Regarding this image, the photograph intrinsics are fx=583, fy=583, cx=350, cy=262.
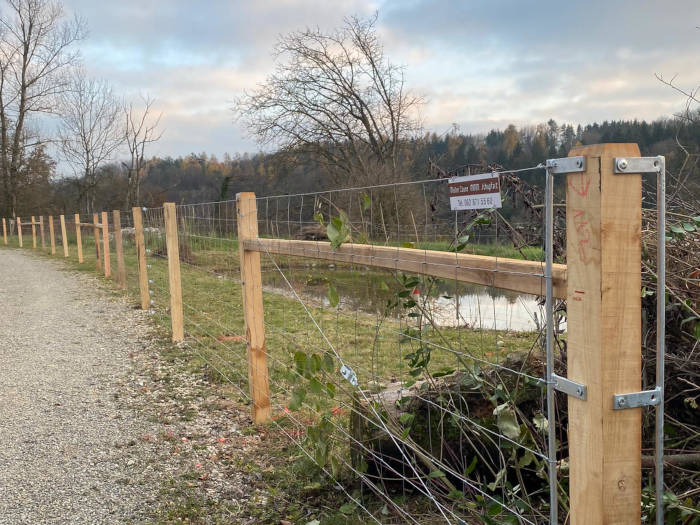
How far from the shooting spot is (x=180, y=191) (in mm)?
36938

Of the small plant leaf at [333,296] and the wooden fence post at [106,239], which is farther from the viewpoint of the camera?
the wooden fence post at [106,239]

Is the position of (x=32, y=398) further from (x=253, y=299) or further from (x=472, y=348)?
(x=472, y=348)

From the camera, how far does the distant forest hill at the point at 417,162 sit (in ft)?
10.1

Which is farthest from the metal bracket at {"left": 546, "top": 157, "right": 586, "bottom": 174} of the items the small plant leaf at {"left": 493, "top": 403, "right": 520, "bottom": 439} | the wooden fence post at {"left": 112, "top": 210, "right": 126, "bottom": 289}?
the wooden fence post at {"left": 112, "top": 210, "right": 126, "bottom": 289}

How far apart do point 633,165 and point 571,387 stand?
575 mm

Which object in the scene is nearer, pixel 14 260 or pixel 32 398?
pixel 32 398

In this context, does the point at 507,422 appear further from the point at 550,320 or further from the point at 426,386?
the point at 426,386

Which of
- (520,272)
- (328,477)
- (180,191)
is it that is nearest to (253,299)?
(328,477)

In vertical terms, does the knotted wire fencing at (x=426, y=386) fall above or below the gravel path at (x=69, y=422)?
above

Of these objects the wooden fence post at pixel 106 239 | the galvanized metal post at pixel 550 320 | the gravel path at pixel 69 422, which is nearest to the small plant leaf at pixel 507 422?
the galvanized metal post at pixel 550 320

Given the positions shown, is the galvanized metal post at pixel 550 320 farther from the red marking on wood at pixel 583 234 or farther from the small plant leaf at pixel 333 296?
the small plant leaf at pixel 333 296

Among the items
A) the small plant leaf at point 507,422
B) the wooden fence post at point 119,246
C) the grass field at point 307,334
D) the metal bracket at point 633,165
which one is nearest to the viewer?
the metal bracket at point 633,165

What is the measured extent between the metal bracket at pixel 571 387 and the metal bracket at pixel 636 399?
3.0 inches

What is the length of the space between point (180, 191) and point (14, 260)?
18.5 metres
